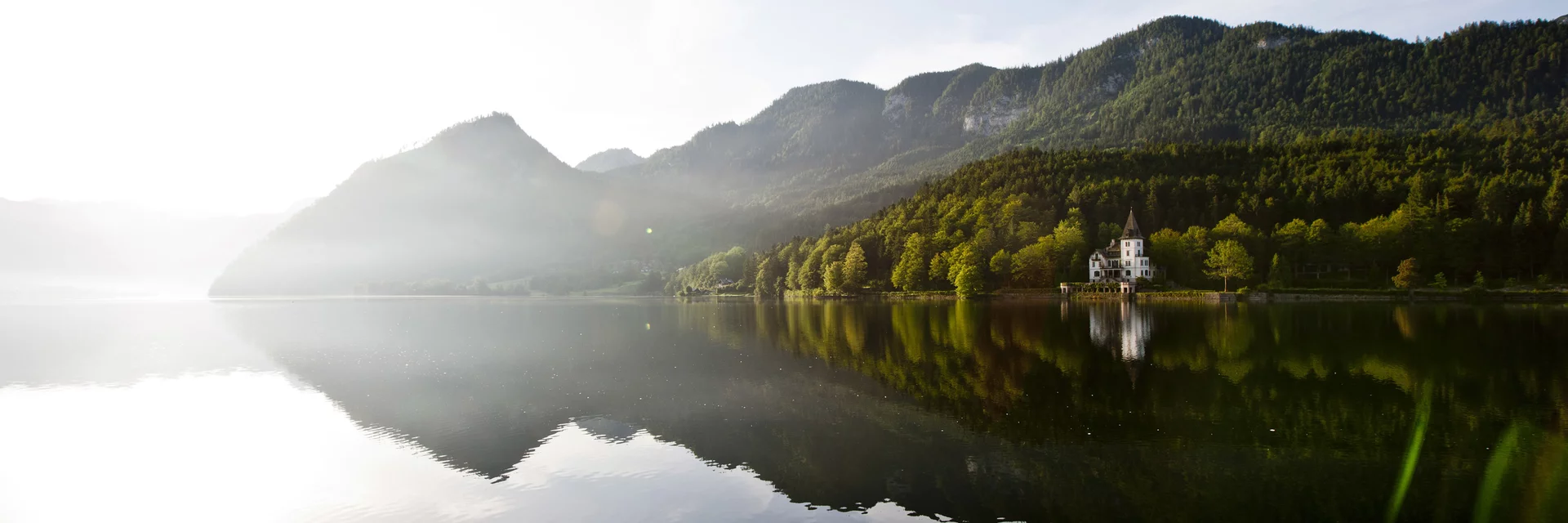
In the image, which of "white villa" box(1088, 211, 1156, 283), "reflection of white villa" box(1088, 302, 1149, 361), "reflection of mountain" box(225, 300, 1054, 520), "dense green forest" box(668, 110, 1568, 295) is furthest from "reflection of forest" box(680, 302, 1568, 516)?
"white villa" box(1088, 211, 1156, 283)

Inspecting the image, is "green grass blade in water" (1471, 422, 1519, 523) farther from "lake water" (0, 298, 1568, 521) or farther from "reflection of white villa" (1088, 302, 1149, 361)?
"reflection of white villa" (1088, 302, 1149, 361)

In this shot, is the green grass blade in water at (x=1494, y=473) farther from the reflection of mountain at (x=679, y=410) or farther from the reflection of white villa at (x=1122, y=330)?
the reflection of white villa at (x=1122, y=330)

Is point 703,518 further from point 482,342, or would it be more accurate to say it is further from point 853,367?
point 482,342

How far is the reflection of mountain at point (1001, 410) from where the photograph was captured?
15.3m

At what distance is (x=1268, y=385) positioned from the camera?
86.7ft

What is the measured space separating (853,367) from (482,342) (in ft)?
100

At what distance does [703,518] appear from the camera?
14.4 metres

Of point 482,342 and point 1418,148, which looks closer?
point 482,342

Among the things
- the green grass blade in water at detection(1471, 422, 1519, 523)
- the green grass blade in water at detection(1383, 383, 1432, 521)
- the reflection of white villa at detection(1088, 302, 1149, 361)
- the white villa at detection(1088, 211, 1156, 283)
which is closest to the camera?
the green grass blade in water at detection(1471, 422, 1519, 523)

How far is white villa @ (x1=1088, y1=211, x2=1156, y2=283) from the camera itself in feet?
364

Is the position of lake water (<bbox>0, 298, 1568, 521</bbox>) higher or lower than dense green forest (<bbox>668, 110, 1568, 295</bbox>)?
lower

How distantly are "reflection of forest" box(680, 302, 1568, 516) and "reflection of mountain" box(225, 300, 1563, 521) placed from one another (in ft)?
0.42

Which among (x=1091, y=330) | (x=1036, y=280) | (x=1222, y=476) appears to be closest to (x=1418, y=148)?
(x=1036, y=280)

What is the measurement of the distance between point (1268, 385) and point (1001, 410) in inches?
444
